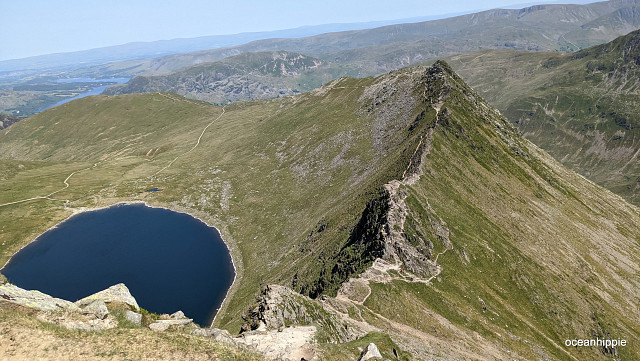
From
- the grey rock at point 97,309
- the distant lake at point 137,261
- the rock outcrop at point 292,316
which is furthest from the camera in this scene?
the distant lake at point 137,261

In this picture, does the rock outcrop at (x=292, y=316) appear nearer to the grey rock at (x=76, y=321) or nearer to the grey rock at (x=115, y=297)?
the grey rock at (x=115, y=297)

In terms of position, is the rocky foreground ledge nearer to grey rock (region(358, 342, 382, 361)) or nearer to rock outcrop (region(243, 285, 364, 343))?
grey rock (region(358, 342, 382, 361))

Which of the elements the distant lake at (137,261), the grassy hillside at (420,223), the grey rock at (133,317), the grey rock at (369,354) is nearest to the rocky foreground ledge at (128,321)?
the grey rock at (133,317)

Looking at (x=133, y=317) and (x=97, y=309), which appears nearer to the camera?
(x=97, y=309)

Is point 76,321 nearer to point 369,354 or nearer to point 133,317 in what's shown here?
point 133,317

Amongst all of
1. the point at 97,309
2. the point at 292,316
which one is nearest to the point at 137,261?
the point at 292,316

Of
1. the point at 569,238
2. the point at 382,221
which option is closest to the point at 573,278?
the point at 569,238
